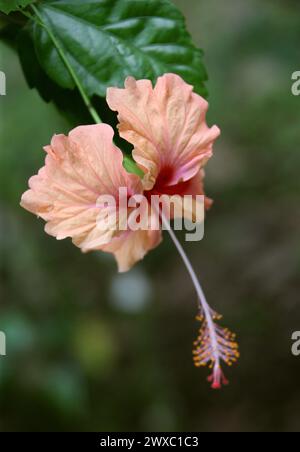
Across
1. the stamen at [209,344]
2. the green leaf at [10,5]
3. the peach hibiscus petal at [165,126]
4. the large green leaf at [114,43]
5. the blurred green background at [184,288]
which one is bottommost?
the stamen at [209,344]

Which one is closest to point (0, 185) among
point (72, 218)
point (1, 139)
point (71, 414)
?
point (1, 139)

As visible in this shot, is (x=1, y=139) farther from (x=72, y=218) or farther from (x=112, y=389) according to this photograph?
(x=72, y=218)

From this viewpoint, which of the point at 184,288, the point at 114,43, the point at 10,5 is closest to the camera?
the point at 10,5

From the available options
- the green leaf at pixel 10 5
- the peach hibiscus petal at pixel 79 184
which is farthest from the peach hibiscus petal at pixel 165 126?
the green leaf at pixel 10 5

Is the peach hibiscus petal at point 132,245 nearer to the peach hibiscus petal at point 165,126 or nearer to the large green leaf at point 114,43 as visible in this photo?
the peach hibiscus petal at point 165,126

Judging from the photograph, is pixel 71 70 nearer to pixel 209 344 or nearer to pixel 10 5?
pixel 10 5

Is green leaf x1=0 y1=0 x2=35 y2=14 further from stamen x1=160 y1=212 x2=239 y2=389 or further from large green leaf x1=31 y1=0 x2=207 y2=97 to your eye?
stamen x1=160 y1=212 x2=239 y2=389

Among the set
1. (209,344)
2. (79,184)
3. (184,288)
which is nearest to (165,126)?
(79,184)
